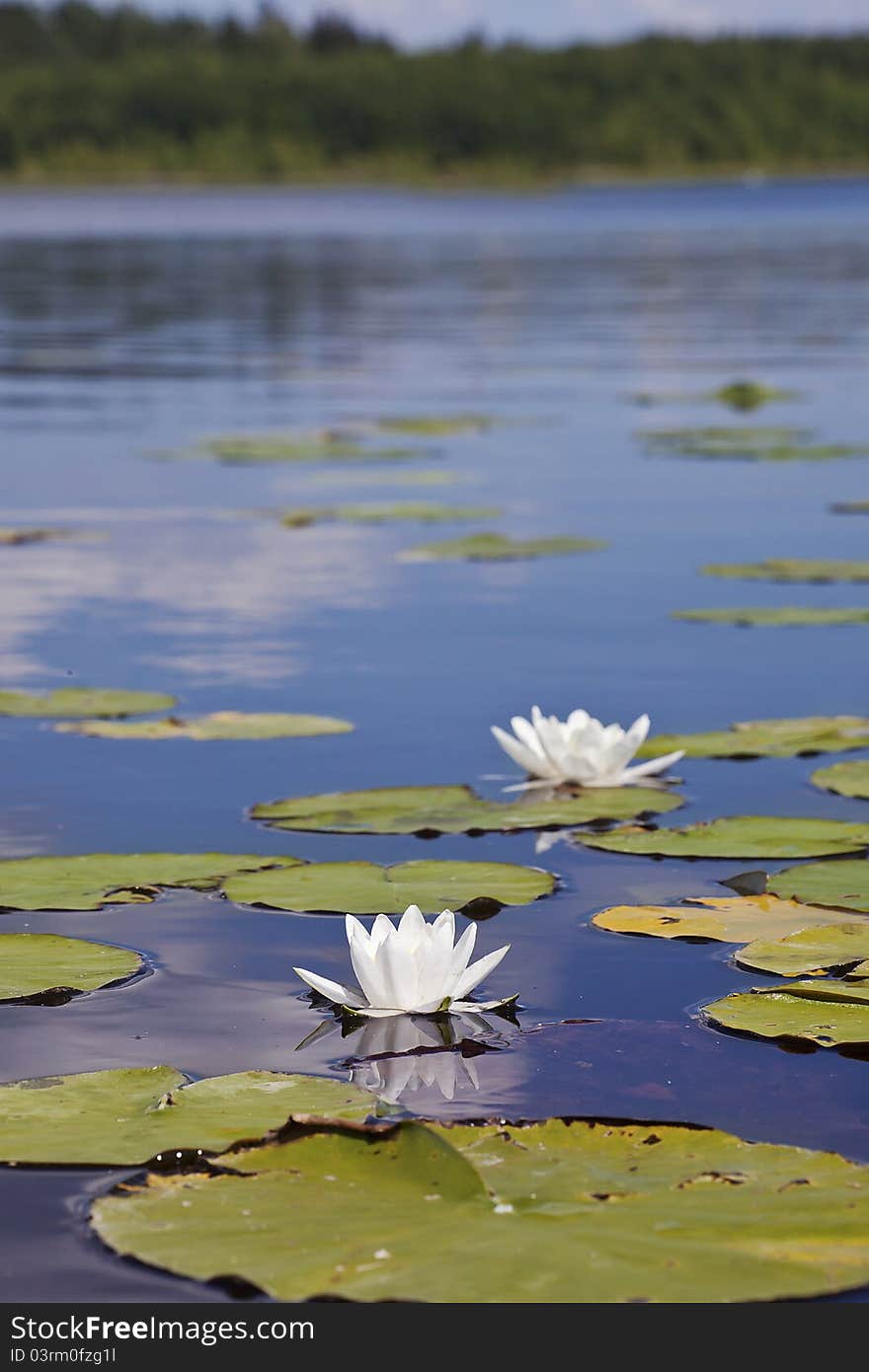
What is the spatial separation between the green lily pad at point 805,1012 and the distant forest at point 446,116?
85.0m

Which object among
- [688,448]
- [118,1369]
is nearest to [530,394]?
[688,448]

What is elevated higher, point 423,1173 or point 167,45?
point 167,45

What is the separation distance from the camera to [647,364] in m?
16.7

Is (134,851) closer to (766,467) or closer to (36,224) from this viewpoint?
(766,467)

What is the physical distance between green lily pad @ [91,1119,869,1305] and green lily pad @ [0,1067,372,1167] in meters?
0.11

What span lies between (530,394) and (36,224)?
42.7 m

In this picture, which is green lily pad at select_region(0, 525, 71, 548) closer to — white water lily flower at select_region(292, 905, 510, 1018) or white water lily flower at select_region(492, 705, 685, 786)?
white water lily flower at select_region(492, 705, 685, 786)

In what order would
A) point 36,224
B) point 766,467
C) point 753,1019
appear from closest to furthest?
point 753,1019, point 766,467, point 36,224

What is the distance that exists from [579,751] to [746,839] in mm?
544

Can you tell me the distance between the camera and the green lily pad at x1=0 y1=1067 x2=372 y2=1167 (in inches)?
99.0

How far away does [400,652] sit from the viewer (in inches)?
242

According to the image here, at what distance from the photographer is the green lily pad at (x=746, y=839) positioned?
3840 mm

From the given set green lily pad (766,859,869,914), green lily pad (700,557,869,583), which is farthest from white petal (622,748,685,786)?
green lily pad (700,557,869,583)

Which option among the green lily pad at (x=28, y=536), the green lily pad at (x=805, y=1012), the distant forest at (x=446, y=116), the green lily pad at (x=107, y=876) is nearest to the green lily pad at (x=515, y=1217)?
the green lily pad at (x=805, y=1012)
